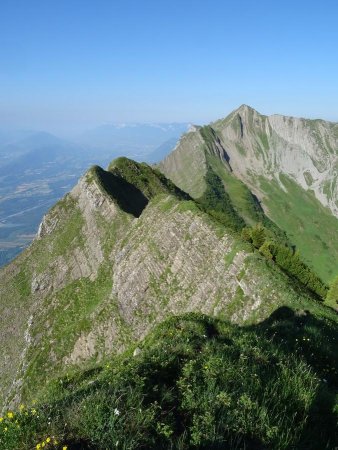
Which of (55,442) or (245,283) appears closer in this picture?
(55,442)

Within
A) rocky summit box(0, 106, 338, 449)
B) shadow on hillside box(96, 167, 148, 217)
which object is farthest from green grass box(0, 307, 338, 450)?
shadow on hillside box(96, 167, 148, 217)

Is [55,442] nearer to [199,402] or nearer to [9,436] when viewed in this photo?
[9,436]

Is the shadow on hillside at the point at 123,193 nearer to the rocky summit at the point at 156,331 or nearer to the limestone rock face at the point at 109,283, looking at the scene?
the rocky summit at the point at 156,331

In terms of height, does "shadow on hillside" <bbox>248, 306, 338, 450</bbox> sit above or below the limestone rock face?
above

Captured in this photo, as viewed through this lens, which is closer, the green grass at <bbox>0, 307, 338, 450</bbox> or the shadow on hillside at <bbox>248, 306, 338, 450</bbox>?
the green grass at <bbox>0, 307, 338, 450</bbox>

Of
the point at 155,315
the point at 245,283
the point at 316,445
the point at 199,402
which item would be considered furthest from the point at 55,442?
the point at 155,315

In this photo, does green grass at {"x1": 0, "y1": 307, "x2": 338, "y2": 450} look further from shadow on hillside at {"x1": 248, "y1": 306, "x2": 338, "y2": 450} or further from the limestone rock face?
the limestone rock face

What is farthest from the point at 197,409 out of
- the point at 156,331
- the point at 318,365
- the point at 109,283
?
the point at 109,283

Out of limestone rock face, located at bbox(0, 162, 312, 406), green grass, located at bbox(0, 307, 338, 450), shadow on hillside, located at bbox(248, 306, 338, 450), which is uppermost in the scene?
green grass, located at bbox(0, 307, 338, 450)

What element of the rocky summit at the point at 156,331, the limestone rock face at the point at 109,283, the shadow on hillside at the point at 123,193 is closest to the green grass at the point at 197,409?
the rocky summit at the point at 156,331
